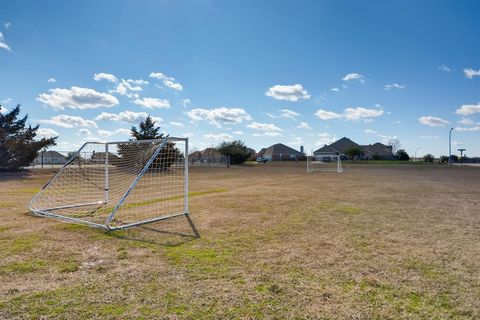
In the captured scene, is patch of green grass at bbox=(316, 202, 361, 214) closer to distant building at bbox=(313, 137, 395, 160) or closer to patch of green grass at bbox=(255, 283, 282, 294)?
patch of green grass at bbox=(255, 283, 282, 294)

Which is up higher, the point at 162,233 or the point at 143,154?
the point at 143,154

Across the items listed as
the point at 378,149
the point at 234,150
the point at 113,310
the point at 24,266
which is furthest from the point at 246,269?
the point at 378,149

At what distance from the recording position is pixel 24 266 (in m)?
3.69

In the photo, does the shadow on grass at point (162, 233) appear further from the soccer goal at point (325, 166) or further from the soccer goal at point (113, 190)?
the soccer goal at point (325, 166)

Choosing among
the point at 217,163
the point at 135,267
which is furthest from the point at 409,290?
the point at 217,163

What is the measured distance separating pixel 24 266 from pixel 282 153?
72659 mm

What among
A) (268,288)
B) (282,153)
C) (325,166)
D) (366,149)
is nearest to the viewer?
(268,288)

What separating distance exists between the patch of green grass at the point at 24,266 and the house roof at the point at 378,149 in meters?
73.6

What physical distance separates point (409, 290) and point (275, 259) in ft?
5.15

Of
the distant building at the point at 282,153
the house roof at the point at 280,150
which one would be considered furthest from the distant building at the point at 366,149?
the house roof at the point at 280,150

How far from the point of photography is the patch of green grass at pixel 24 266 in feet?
11.7

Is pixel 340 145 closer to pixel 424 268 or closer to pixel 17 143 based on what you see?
pixel 17 143

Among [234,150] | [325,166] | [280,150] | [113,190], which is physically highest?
[280,150]

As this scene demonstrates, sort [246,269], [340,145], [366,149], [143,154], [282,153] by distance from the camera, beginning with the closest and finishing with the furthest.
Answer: [246,269], [143,154], [340,145], [366,149], [282,153]
